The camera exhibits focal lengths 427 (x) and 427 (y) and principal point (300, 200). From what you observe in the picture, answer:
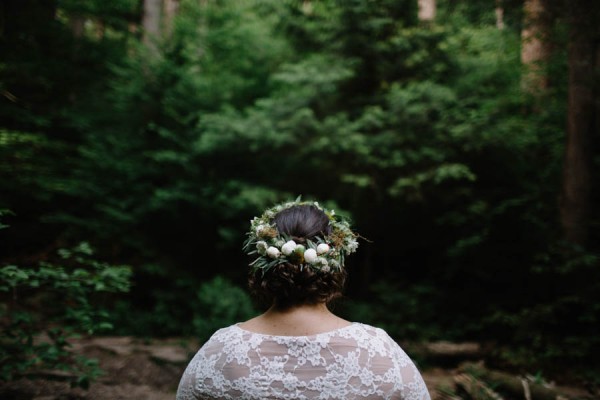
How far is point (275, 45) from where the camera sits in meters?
9.19

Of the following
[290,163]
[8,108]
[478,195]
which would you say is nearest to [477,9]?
[478,195]

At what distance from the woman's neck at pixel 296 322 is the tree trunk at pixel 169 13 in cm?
937

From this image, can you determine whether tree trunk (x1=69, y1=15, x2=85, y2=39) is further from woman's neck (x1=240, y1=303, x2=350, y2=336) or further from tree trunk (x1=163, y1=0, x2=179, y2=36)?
woman's neck (x1=240, y1=303, x2=350, y2=336)

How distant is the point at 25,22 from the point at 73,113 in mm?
1885

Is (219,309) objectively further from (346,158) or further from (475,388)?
(475,388)

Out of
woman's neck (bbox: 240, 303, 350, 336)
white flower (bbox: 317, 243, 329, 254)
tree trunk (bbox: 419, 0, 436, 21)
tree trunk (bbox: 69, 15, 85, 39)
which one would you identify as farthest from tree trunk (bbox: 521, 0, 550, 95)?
tree trunk (bbox: 69, 15, 85, 39)

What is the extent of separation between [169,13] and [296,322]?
11.9 metres

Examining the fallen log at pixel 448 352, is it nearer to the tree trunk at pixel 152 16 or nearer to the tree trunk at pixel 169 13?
the tree trunk at pixel 169 13

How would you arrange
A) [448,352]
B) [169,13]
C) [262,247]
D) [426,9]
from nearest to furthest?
[262,247] < [448,352] < [426,9] < [169,13]

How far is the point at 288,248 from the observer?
1776 mm

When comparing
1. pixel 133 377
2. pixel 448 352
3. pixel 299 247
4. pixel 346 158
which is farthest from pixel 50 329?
pixel 346 158

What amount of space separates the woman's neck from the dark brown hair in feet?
0.10

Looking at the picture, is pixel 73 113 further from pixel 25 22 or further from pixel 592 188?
pixel 592 188

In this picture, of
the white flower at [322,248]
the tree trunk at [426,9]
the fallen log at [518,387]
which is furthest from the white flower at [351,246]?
the tree trunk at [426,9]
